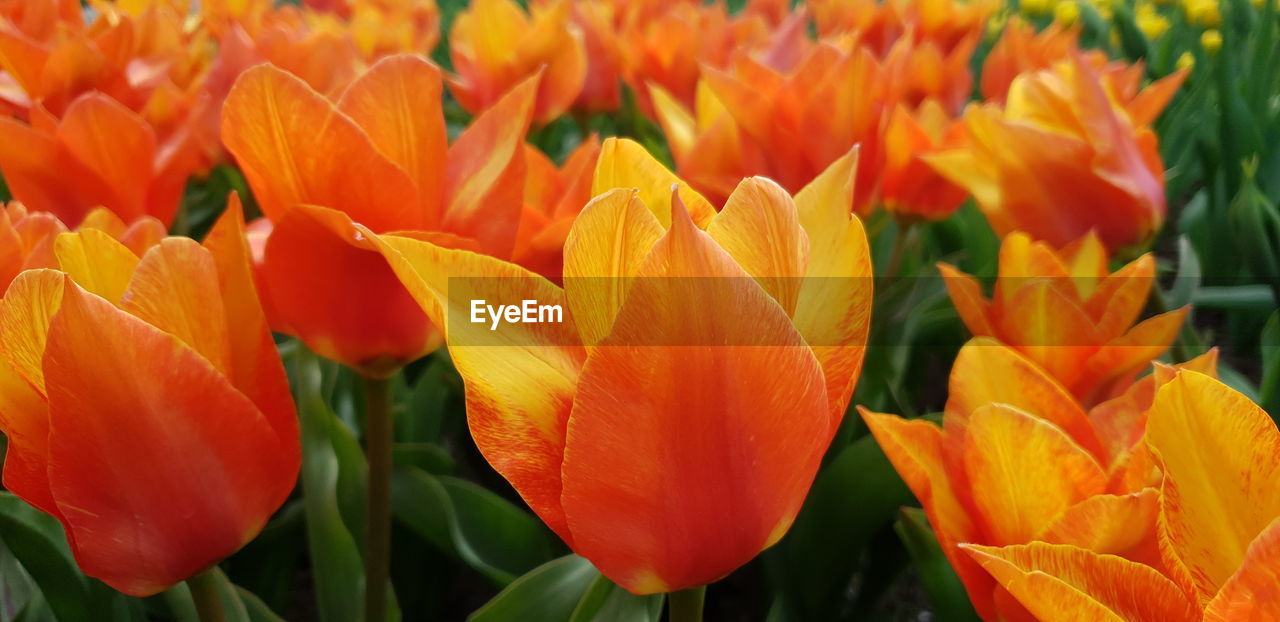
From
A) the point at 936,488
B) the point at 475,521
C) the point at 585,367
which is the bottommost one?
the point at 475,521

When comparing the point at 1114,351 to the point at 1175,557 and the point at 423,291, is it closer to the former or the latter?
the point at 1175,557

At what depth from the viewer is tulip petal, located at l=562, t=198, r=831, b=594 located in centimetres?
32

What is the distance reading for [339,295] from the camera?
50cm

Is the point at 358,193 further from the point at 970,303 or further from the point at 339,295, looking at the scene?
the point at 970,303

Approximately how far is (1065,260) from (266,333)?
516 millimetres

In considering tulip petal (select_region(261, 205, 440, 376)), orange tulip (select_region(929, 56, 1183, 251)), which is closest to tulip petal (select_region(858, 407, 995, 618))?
tulip petal (select_region(261, 205, 440, 376))

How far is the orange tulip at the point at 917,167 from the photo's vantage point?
2.92 ft

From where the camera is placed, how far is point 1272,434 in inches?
12.9

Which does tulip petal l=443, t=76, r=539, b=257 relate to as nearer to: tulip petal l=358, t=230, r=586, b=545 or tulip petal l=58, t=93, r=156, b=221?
tulip petal l=358, t=230, r=586, b=545

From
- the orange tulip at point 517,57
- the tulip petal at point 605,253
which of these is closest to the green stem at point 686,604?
the tulip petal at point 605,253

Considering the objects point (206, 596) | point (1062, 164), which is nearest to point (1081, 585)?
point (206, 596)

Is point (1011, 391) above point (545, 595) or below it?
above

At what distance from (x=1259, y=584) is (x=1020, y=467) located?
0.11 metres

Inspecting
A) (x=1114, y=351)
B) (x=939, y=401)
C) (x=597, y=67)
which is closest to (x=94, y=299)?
(x=1114, y=351)
